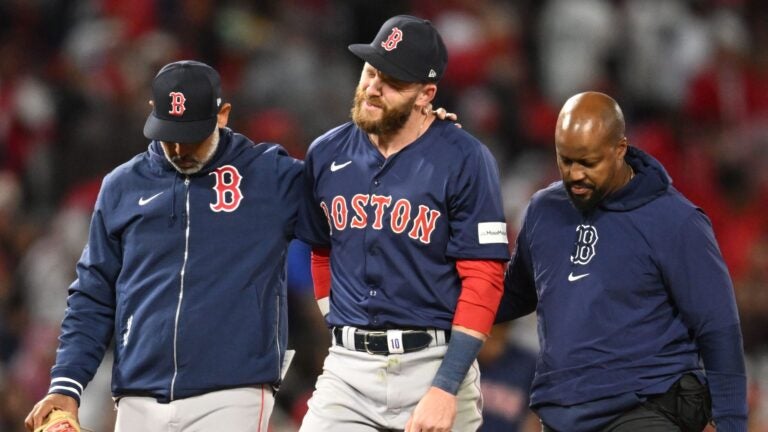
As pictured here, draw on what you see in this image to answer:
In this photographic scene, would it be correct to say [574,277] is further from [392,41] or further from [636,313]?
[392,41]

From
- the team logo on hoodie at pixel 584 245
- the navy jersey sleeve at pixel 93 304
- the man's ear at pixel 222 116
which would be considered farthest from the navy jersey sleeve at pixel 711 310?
the navy jersey sleeve at pixel 93 304

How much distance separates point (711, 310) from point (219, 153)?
69.4 inches

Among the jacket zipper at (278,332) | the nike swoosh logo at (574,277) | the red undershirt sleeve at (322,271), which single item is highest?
the nike swoosh logo at (574,277)

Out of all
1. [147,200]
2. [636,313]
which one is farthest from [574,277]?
[147,200]

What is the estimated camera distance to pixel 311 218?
485 cm

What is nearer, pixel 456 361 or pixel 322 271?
pixel 456 361

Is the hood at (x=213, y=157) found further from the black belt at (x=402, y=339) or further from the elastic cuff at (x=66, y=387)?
the black belt at (x=402, y=339)

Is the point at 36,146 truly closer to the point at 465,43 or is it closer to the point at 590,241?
the point at 465,43

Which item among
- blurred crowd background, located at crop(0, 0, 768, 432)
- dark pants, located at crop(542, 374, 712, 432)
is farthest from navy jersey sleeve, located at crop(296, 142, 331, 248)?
blurred crowd background, located at crop(0, 0, 768, 432)

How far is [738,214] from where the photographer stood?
33.0 feet

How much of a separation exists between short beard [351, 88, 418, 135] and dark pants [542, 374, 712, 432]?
47.4 inches

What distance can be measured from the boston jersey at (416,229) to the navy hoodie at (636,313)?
30 cm

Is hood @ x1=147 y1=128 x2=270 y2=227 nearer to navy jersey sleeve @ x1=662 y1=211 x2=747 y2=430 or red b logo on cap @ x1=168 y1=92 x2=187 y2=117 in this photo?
red b logo on cap @ x1=168 y1=92 x2=187 y2=117

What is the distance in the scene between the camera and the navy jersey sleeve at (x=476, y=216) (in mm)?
4535
